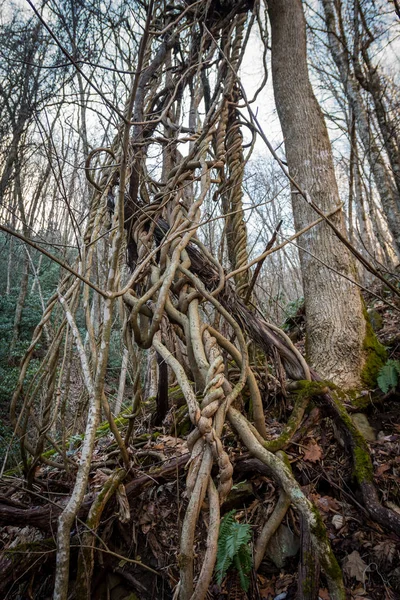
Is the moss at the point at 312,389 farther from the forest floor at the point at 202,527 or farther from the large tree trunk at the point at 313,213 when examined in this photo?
the large tree trunk at the point at 313,213

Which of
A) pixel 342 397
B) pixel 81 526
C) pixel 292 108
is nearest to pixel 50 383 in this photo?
pixel 81 526

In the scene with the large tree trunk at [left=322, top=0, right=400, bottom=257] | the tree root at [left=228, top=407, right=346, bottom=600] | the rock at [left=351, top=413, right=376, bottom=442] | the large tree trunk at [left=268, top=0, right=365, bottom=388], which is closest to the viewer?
the tree root at [left=228, top=407, right=346, bottom=600]

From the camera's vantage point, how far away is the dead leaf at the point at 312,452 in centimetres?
120

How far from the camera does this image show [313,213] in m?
2.07

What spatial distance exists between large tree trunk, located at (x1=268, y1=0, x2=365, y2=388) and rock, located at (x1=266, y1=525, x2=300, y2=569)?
86 cm

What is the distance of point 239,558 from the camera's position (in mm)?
916

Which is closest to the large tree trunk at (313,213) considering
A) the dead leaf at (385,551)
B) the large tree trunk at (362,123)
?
the dead leaf at (385,551)

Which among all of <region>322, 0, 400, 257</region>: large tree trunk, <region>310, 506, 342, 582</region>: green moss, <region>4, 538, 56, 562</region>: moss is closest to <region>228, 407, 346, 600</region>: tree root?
<region>310, 506, 342, 582</region>: green moss

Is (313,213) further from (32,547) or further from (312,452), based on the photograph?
(32,547)

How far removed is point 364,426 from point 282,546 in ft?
2.32

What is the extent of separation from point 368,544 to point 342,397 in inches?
27.0

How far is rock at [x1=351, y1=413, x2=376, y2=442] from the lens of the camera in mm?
1434

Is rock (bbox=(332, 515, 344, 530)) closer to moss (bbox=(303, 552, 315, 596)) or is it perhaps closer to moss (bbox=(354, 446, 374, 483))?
moss (bbox=(354, 446, 374, 483))

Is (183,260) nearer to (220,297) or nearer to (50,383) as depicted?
(220,297)
